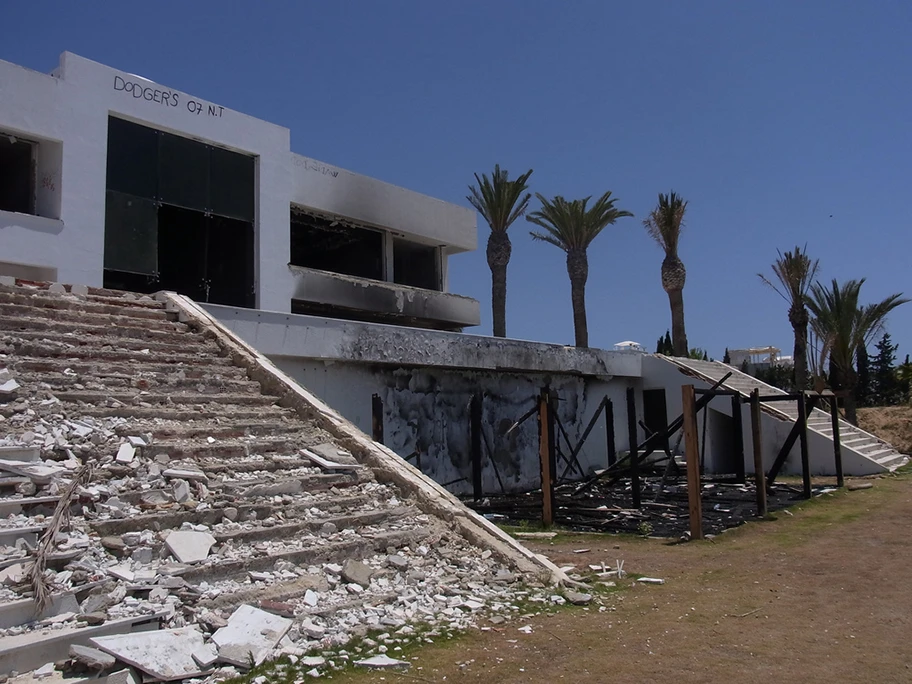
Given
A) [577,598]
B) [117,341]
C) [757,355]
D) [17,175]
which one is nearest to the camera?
[577,598]

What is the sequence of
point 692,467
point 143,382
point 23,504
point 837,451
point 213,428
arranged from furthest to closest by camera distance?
point 837,451
point 692,467
point 143,382
point 213,428
point 23,504

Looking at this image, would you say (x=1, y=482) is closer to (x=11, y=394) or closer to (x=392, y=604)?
(x=11, y=394)

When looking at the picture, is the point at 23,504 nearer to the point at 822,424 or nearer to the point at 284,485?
the point at 284,485

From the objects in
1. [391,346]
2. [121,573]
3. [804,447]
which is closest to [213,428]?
[121,573]

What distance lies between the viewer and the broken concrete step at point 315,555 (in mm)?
5844

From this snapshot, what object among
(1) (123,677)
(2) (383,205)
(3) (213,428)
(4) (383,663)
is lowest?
(4) (383,663)

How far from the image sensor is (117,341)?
979 centimetres

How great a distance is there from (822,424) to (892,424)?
7.84 meters

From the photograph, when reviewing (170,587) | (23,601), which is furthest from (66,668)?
(170,587)

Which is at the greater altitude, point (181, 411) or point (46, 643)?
point (181, 411)

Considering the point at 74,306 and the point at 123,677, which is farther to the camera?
the point at 74,306

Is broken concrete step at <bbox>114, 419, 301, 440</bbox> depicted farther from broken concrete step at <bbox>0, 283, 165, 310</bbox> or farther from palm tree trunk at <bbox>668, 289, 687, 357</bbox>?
palm tree trunk at <bbox>668, 289, 687, 357</bbox>

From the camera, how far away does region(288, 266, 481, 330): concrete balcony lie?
1994 centimetres

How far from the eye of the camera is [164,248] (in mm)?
18531
